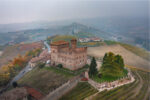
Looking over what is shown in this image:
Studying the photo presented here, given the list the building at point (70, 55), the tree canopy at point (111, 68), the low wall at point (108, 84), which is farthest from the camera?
the building at point (70, 55)

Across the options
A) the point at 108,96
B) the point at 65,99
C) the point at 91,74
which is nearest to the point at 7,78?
the point at 65,99

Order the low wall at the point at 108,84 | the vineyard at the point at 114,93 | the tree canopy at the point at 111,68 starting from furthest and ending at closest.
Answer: the tree canopy at the point at 111,68 → the low wall at the point at 108,84 → the vineyard at the point at 114,93

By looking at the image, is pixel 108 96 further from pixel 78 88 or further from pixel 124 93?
pixel 78 88

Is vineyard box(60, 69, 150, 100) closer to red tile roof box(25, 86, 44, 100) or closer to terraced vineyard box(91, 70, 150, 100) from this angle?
terraced vineyard box(91, 70, 150, 100)

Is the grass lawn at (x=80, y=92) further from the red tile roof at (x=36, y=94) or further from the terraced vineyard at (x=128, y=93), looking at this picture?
the red tile roof at (x=36, y=94)

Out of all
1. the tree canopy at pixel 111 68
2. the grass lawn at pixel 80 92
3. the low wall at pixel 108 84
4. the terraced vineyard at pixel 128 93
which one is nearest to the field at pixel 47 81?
the grass lawn at pixel 80 92

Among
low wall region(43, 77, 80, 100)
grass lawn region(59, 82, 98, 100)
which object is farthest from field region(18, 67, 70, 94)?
grass lawn region(59, 82, 98, 100)

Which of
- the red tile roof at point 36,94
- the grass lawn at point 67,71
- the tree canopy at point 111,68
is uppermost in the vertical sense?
the tree canopy at point 111,68
